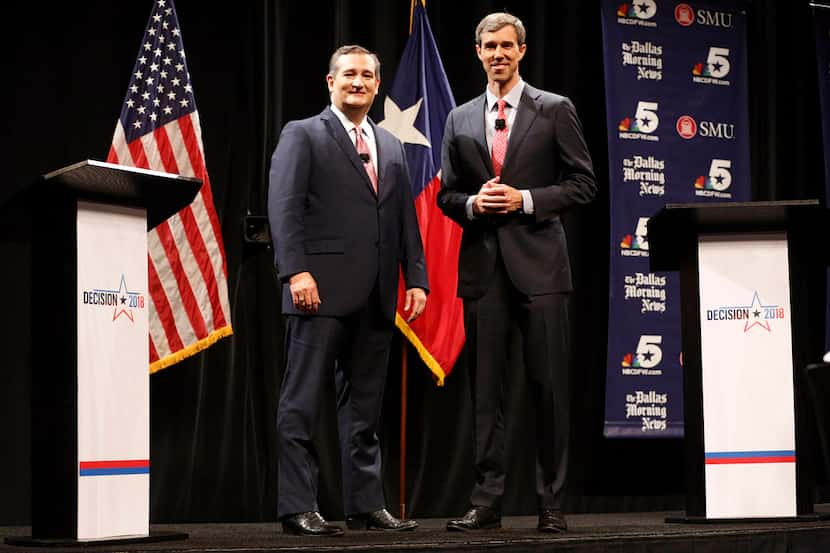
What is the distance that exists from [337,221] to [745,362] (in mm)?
1558

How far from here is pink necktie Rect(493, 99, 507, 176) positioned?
3.93 metres

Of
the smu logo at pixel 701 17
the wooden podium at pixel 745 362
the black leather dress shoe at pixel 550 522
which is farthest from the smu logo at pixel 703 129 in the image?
the black leather dress shoe at pixel 550 522

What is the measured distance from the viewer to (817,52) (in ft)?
19.9

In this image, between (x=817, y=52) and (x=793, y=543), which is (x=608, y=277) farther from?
(x=793, y=543)

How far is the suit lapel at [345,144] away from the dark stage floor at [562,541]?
4.18ft

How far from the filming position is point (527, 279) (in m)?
3.81

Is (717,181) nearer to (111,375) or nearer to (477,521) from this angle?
(477,521)

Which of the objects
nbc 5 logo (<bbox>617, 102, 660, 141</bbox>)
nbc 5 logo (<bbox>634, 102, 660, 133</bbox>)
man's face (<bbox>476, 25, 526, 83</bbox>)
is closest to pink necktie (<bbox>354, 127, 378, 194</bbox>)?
man's face (<bbox>476, 25, 526, 83</bbox>)

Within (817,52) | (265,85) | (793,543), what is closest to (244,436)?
(265,85)

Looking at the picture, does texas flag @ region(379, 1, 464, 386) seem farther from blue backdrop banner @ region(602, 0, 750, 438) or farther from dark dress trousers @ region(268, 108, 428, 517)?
dark dress trousers @ region(268, 108, 428, 517)

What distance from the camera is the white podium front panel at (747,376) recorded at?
389 centimetres

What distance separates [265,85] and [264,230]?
2.29ft

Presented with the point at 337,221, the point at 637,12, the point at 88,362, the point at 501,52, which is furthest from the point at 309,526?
the point at 637,12

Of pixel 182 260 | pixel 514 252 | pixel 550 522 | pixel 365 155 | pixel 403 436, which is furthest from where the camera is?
pixel 403 436
